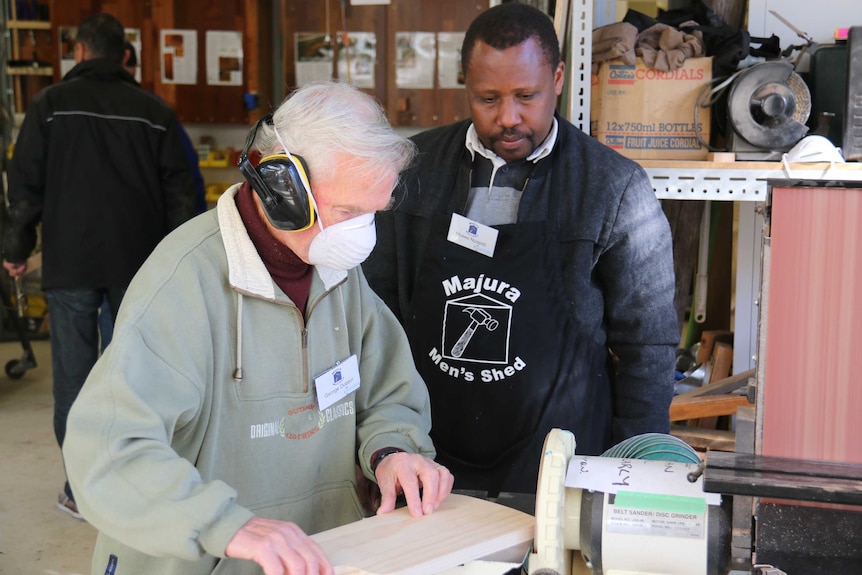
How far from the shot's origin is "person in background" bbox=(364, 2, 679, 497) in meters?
2.07

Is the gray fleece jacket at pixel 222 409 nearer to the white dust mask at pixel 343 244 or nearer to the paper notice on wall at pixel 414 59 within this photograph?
the white dust mask at pixel 343 244

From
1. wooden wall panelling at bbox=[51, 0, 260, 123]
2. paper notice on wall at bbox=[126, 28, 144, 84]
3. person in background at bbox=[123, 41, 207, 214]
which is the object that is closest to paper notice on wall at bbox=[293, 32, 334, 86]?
wooden wall panelling at bbox=[51, 0, 260, 123]

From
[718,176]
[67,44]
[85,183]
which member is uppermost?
[67,44]

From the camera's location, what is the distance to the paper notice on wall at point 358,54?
575 cm

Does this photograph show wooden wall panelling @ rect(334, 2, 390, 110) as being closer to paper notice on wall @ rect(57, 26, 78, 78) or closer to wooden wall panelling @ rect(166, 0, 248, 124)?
wooden wall panelling @ rect(166, 0, 248, 124)

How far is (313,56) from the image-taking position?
19.1ft

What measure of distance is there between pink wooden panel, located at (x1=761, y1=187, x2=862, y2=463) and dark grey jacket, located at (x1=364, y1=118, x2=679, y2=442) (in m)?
0.88

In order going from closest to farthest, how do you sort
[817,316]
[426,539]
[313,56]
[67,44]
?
[817,316] → [426,539] → [313,56] → [67,44]

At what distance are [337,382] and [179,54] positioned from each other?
4.95 meters

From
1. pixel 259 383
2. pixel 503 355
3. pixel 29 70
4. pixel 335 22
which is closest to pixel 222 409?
pixel 259 383

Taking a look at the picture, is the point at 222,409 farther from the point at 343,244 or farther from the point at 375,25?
the point at 375,25

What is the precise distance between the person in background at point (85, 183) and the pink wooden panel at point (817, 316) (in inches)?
122

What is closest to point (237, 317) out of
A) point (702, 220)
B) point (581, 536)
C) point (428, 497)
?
point (428, 497)

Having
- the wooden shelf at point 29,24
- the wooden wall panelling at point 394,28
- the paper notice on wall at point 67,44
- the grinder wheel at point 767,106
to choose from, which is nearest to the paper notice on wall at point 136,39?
the paper notice on wall at point 67,44
